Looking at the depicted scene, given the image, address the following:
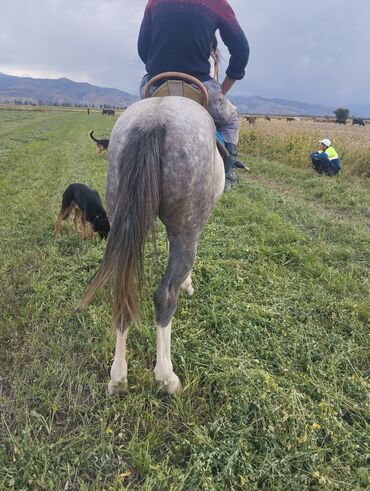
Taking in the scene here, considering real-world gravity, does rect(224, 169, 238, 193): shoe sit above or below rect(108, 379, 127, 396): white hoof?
above

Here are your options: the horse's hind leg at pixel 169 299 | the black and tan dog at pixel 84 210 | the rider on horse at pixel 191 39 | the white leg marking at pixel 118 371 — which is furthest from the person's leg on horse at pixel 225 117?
the black and tan dog at pixel 84 210

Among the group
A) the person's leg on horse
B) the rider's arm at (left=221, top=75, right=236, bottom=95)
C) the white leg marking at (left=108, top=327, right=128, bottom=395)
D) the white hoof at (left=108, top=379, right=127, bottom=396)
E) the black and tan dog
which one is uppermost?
the rider's arm at (left=221, top=75, right=236, bottom=95)

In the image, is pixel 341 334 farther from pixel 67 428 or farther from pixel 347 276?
pixel 67 428

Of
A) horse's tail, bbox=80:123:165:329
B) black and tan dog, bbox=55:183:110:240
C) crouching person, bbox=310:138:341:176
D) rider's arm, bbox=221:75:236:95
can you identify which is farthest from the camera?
crouching person, bbox=310:138:341:176

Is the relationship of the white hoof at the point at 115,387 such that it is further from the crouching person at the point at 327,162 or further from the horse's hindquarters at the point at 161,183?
the crouching person at the point at 327,162

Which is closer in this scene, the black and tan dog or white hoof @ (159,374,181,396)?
white hoof @ (159,374,181,396)

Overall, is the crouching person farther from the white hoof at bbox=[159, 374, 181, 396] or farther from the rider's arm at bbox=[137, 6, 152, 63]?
the white hoof at bbox=[159, 374, 181, 396]

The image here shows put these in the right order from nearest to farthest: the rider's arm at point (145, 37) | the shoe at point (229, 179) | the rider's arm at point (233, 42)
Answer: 1. the rider's arm at point (233, 42)
2. the rider's arm at point (145, 37)
3. the shoe at point (229, 179)

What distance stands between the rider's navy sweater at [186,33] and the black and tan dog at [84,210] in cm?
298

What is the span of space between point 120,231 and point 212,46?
2167mm

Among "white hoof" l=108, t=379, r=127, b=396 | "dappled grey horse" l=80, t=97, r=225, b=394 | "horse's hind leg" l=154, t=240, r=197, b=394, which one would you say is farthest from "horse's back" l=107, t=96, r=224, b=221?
"white hoof" l=108, t=379, r=127, b=396

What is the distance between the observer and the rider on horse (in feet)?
9.68

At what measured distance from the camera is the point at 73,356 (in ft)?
10.7

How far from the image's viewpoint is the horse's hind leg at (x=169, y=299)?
8.93ft
